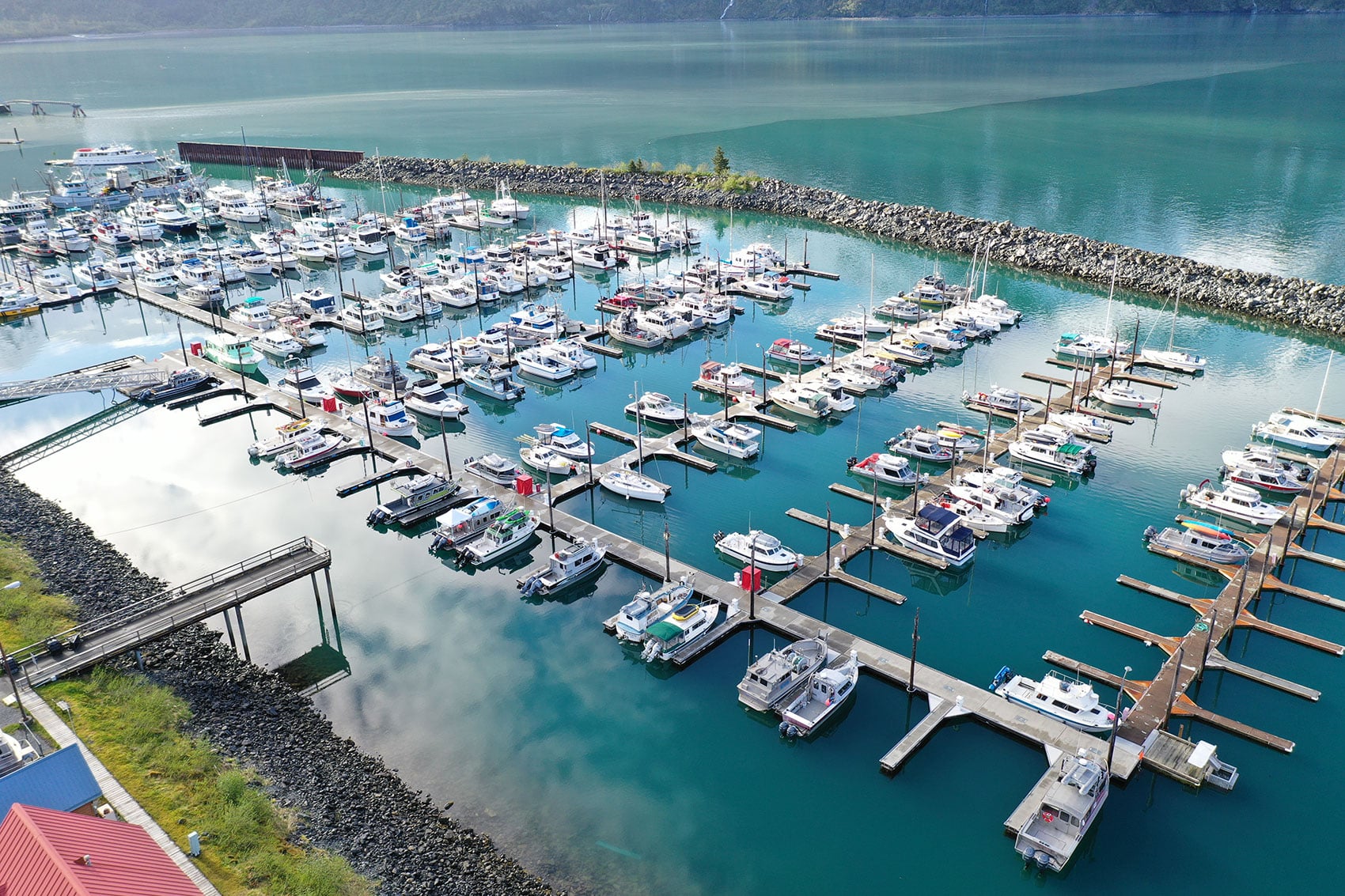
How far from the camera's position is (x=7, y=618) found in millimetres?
40938

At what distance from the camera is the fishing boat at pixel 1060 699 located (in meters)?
36.5

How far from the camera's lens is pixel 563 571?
4681 cm

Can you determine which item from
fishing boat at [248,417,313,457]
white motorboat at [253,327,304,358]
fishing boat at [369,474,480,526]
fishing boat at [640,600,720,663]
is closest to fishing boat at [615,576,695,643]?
fishing boat at [640,600,720,663]

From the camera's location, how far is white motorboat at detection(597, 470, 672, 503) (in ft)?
178

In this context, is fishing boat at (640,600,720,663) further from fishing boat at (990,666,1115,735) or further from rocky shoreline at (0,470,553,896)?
fishing boat at (990,666,1115,735)

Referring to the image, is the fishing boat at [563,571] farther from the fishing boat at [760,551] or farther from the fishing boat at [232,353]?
the fishing boat at [232,353]

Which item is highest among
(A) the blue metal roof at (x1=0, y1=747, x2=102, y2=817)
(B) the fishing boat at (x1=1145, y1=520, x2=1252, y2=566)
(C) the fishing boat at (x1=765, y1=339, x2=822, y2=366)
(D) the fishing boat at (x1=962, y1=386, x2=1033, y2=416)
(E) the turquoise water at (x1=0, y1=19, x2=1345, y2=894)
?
(A) the blue metal roof at (x1=0, y1=747, x2=102, y2=817)

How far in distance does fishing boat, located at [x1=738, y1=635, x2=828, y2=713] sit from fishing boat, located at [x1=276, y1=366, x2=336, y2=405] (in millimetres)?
39511

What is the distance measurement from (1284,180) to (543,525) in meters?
132

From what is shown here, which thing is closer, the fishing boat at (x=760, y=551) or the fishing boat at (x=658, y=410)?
the fishing boat at (x=760, y=551)

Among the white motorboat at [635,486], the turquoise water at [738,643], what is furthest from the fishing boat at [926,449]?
the white motorboat at [635,486]

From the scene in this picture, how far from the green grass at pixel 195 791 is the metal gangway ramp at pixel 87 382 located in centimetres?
3718

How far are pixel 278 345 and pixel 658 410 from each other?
1360 inches

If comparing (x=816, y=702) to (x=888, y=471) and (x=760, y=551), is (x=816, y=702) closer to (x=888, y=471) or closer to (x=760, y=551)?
(x=760, y=551)
